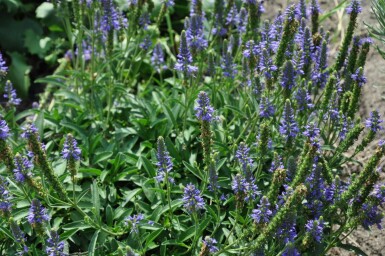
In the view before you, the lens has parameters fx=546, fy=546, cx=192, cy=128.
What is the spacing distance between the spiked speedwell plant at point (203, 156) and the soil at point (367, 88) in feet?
1.22

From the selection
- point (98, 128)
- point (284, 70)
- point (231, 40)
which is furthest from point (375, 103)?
point (98, 128)

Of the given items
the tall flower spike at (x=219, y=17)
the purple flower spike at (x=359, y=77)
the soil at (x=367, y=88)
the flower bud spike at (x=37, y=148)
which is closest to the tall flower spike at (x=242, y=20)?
the tall flower spike at (x=219, y=17)

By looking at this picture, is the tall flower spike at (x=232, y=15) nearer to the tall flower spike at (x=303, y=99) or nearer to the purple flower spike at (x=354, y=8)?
the purple flower spike at (x=354, y=8)

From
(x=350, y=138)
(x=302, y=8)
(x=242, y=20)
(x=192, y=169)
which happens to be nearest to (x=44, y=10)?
(x=242, y=20)

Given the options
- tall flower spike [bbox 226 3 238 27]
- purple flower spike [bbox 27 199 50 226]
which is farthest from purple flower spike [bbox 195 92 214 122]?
tall flower spike [bbox 226 3 238 27]

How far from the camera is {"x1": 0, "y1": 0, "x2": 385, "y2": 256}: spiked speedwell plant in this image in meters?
3.54

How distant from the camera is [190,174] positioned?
4805 millimetres

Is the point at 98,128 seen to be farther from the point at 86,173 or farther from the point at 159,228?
the point at 159,228

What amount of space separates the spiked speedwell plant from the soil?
0.37 metres

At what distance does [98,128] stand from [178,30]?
283 centimetres

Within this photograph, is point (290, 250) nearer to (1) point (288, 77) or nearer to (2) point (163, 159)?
(2) point (163, 159)

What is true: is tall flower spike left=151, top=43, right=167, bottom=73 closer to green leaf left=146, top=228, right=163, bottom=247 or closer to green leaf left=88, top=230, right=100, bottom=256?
green leaf left=146, top=228, right=163, bottom=247

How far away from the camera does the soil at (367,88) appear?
15.8 feet

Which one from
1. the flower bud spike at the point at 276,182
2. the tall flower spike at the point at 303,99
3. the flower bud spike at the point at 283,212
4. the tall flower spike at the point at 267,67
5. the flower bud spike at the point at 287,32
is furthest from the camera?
the tall flower spike at the point at 303,99
